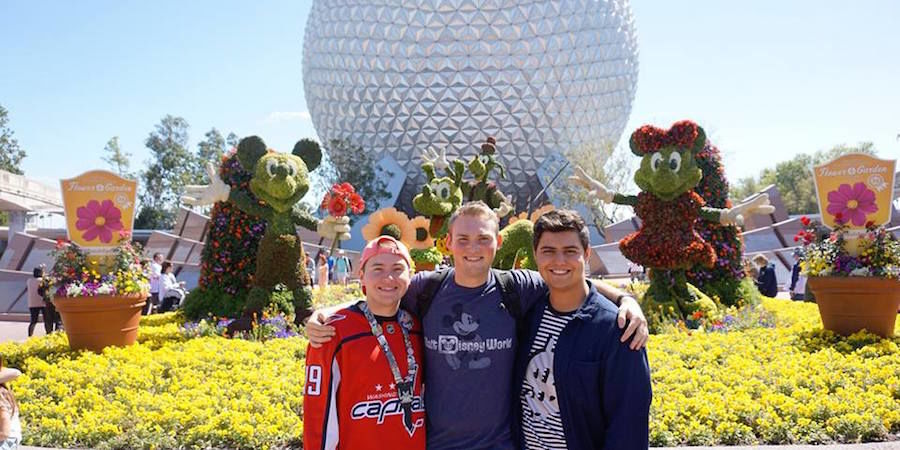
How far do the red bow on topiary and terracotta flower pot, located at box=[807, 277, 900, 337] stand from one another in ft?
8.81

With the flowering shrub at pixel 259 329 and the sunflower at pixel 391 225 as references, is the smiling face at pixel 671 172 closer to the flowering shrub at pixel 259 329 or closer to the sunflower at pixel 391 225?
the sunflower at pixel 391 225

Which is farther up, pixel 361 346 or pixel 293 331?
pixel 361 346

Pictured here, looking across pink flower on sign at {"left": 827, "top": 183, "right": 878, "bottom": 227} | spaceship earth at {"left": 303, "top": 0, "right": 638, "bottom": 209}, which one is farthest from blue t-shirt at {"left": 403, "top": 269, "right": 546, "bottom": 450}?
spaceship earth at {"left": 303, "top": 0, "right": 638, "bottom": 209}

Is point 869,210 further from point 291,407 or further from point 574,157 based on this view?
point 574,157

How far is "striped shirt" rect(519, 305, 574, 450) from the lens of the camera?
2.40 metres

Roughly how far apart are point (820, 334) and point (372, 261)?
6.21m

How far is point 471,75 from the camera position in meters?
27.7

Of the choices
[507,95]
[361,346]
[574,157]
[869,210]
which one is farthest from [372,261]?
[574,157]

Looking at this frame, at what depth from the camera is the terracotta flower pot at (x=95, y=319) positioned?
727cm

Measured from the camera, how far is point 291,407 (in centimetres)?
506

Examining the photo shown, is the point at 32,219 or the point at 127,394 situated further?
the point at 32,219

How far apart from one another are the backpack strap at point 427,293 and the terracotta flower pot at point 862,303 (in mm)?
5885

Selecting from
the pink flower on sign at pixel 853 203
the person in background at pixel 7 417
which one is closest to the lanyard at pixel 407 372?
the person in background at pixel 7 417

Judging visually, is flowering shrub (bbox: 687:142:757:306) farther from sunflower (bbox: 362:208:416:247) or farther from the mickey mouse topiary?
the mickey mouse topiary
